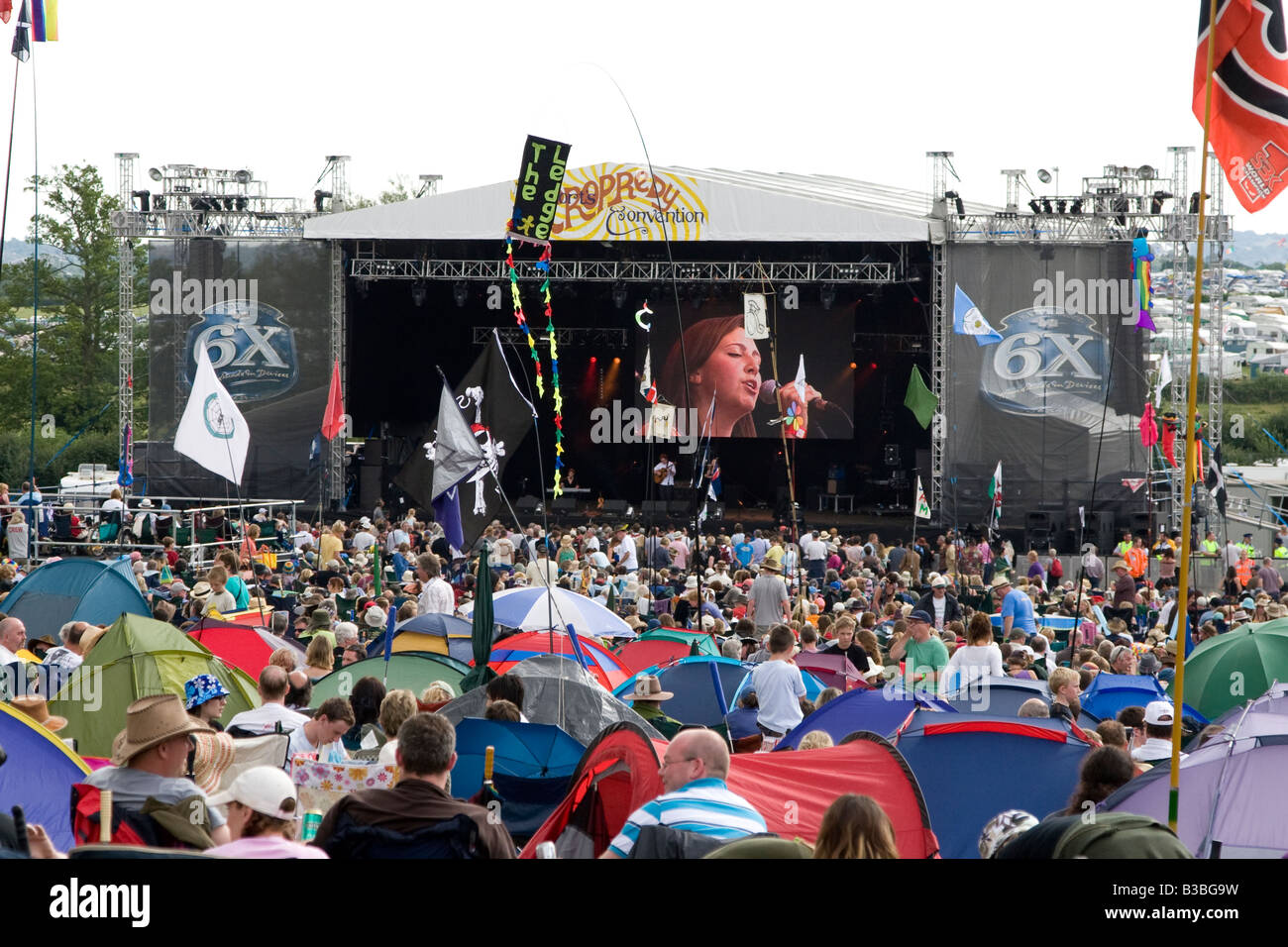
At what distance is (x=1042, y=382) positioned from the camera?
24547 mm

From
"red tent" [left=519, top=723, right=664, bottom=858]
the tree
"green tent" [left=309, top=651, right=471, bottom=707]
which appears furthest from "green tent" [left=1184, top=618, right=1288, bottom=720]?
the tree

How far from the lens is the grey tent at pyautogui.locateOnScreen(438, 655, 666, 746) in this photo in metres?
6.65

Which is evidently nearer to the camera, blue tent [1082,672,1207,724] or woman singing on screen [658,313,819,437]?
blue tent [1082,672,1207,724]

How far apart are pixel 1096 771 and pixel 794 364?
23510 millimetres

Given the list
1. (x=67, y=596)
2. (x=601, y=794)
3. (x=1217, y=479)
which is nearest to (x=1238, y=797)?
(x=601, y=794)

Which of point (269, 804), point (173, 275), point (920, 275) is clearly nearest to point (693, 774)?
point (269, 804)

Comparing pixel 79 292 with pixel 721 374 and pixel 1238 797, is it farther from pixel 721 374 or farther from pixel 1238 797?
pixel 1238 797

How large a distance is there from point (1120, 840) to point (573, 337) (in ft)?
86.1

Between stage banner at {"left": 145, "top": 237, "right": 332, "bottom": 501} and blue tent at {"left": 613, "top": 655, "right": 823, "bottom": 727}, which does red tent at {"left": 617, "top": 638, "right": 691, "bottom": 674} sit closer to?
blue tent at {"left": 613, "top": 655, "right": 823, "bottom": 727}

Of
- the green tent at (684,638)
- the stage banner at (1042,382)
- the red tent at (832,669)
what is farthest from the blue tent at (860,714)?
the stage banner at (1042,382)

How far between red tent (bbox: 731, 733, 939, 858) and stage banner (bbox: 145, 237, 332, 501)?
21.4 m

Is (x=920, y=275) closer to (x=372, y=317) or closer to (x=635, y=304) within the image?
(x=635, y=304)

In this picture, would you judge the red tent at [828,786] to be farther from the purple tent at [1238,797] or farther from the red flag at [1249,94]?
the red flag at [1249,94]

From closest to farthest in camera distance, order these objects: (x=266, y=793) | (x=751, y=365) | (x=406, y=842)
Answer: (x=406, y=842) < (x=266, y=793) < (x=751, y=365)
